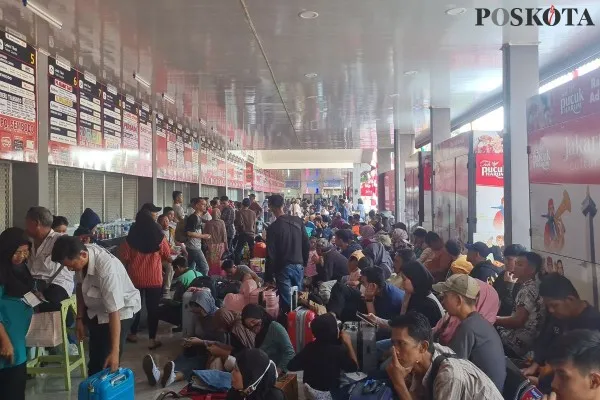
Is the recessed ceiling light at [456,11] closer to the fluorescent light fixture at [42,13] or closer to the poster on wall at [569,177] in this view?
the poster on wall at [569,177]

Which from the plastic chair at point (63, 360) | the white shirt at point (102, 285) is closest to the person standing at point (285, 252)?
the plastic chair at point (63, 360)

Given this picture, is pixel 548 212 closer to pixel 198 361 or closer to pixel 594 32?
pixel 594 32

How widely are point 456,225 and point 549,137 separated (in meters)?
3.80

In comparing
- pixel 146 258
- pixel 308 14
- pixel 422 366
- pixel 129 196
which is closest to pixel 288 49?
pixel 308 14

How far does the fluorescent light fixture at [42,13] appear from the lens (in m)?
5.08

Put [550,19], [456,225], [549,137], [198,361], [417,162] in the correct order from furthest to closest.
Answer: [417,162] < [456,225] < [550,19] < [198,361] < [549,137]

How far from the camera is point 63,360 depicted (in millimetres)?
4703

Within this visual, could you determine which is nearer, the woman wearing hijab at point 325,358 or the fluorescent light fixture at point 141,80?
the woman wearing hijab at point 325,358

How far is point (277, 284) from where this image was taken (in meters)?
5.99

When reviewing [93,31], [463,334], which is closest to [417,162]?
[93,31]

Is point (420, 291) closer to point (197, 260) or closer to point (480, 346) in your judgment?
point (480, 346)

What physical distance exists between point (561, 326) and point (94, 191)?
781 centimetres

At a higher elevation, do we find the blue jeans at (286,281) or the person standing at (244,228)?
the person standing at (244,228)

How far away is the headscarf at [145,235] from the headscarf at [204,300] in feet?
2.49
